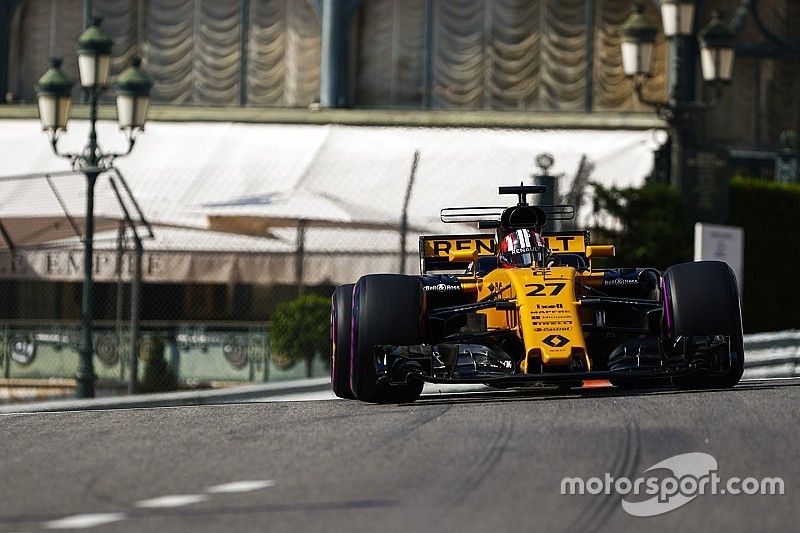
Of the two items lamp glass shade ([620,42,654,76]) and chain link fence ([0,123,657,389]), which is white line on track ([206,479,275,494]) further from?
lamp glass shade ([620,42,654,76])

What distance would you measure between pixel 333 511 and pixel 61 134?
836 inches

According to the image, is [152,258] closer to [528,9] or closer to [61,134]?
[61,134]

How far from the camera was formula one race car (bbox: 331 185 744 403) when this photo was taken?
10562mm

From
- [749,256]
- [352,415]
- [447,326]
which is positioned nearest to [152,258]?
[749,256]

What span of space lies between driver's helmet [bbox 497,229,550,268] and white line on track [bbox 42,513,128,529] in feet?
17.2

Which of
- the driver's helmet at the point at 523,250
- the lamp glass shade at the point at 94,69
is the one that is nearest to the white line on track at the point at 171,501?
the driver's helmet at the point at 523,250

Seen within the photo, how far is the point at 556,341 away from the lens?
10.4 meters

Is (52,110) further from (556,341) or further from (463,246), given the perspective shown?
(556,341)

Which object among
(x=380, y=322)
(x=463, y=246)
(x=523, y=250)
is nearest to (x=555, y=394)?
(x=523, y=250)

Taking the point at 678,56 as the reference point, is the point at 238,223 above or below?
below

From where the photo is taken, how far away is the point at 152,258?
2188 cm

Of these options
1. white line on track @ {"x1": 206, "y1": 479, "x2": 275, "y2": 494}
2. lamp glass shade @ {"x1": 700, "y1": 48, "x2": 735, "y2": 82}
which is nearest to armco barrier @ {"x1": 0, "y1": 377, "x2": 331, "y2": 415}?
white line on track @ {"x1": 206, "y1": 479, "x2": 275, "y2": 494}

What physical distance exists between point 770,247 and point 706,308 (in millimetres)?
14003

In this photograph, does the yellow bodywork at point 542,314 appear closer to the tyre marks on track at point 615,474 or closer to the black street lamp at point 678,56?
the tyre marks on track at point 615,474
